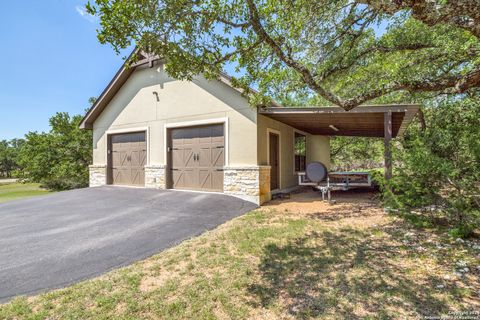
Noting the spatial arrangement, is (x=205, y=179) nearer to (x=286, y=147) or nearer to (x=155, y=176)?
(x=155, y=176)

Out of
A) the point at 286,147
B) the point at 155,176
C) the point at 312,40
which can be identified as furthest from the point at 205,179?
the point at 312,40

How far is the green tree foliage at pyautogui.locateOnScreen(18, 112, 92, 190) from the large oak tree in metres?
16.2

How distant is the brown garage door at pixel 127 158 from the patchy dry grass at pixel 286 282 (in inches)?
282

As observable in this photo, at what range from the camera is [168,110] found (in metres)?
9.84

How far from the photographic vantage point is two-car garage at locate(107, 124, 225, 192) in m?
8.79

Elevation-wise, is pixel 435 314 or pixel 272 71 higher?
pixel 272 71

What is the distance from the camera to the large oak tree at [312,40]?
11.0 ft

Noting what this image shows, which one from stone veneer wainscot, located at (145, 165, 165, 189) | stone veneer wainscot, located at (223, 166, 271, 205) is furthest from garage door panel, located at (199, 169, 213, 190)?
stone veneer wainscot, located at (145, 165, 165, 189)

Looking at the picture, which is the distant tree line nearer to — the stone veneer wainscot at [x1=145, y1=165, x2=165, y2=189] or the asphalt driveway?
the asphalt driveway

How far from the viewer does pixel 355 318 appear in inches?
92.0

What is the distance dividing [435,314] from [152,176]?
9704mm

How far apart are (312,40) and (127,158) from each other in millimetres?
9626

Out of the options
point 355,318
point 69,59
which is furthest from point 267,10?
point 69,59

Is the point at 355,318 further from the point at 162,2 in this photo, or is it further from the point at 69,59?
the point at 69,59
